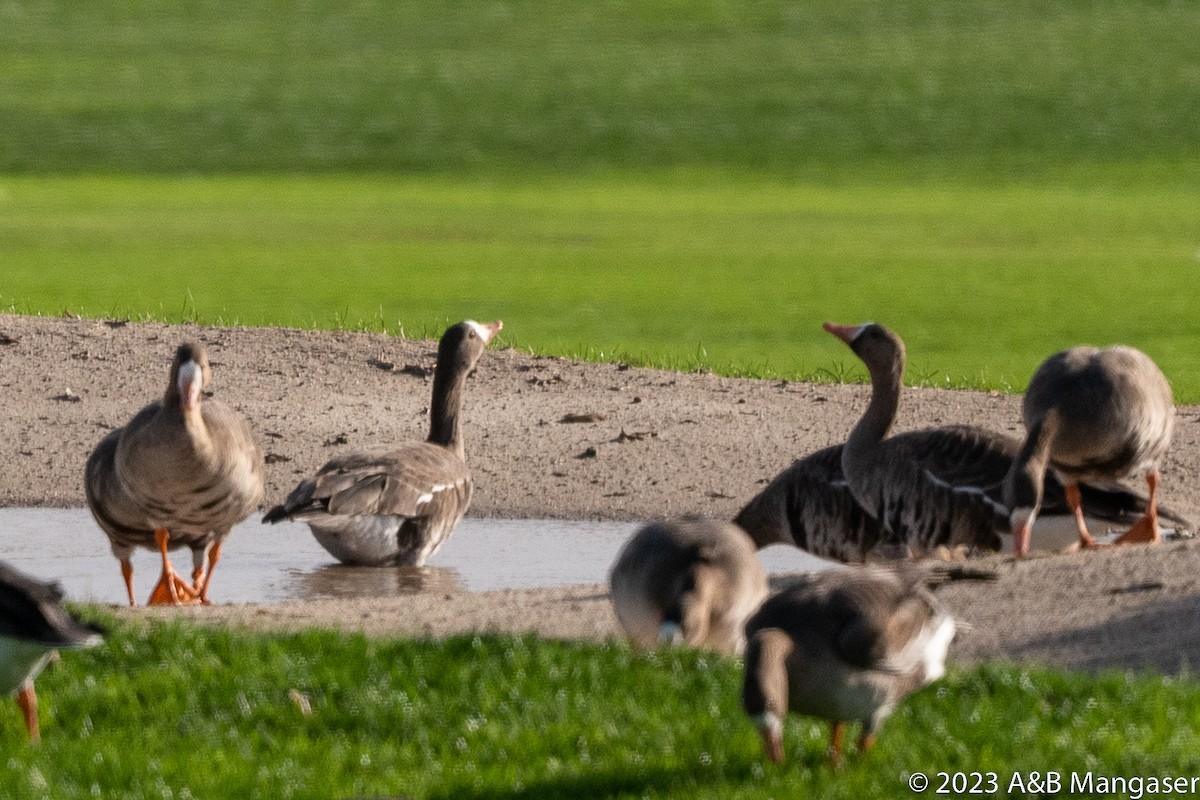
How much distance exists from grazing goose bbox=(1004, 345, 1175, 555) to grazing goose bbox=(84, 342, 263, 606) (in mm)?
3699

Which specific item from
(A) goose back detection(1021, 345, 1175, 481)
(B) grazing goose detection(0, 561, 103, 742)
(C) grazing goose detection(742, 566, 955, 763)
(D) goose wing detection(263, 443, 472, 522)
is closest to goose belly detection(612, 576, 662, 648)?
(C) grazing goose detection(742, 566, 955, 763)

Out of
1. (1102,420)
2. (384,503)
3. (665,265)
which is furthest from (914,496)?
(665,265)

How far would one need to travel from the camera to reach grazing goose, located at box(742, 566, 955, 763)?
5125 millimetres

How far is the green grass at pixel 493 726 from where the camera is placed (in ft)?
18.0

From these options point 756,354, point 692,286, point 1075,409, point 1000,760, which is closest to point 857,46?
point 692,286

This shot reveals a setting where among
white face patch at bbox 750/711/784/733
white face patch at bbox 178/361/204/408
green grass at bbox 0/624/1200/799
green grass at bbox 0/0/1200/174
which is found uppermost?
green grass at bbox 0/0/1200/174

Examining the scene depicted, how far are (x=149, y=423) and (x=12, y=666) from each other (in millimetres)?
2647

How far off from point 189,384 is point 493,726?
9.14 ft

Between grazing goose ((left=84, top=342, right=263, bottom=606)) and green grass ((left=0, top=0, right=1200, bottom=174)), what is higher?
green grass ((left=0, top=0, right=1200, bottom=174))

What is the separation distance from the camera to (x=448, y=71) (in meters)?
57.4

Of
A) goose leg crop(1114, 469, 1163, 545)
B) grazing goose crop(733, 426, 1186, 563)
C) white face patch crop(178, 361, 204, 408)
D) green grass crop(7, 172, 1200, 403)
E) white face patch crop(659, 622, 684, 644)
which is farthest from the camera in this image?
A: green grass crop(7, 172, 1200, 403)

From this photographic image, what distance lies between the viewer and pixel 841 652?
207 inches

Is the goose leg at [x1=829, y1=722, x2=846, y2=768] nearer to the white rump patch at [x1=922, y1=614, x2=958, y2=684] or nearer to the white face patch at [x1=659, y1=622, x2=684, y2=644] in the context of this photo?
the white rump patch at [x1=922, y1=614, x2=958, y2=684]
